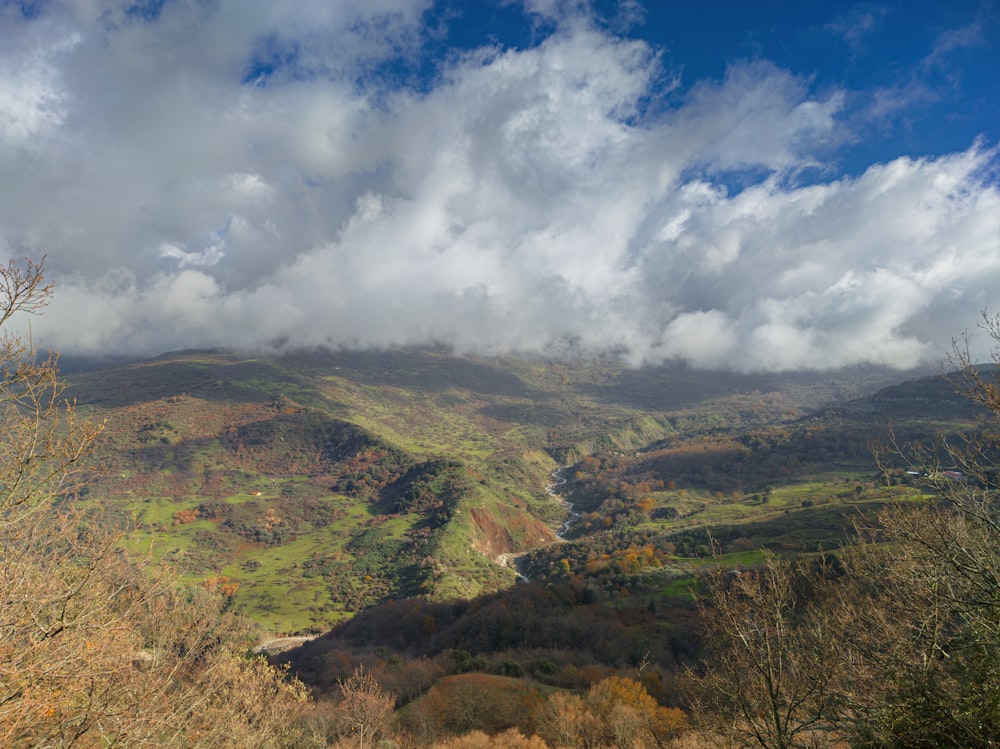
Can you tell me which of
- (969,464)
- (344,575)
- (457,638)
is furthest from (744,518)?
(969,464)

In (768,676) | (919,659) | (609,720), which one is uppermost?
(768,676)

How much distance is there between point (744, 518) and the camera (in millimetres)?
166500

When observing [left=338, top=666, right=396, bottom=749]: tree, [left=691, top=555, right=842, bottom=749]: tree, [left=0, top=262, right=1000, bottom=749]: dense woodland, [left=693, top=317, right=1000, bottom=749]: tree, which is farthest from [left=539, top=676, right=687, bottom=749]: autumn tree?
[left=693, top=317, right=1000, bottom=749]: tree

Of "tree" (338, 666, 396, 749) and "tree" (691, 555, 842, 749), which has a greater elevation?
"tree" (691, 555, 842, 749)

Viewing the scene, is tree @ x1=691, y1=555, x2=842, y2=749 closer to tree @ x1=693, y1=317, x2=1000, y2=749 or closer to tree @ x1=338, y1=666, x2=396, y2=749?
tree @ x1=693, y1=317, x2=1000, y2=749

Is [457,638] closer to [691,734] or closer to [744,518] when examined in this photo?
[691,734]

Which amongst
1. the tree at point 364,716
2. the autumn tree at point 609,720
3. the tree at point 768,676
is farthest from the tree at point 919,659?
the tree at point 364,716

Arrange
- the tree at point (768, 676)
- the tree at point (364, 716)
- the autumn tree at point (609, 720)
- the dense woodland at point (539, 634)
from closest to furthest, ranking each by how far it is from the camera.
Answer: the dense woodland at point (539, 634) → the tree at point (768, 676) → the autumn tree at point (609, 720) → the tree at point (364, 716)

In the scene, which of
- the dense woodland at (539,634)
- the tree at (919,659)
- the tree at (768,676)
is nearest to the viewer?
the dense woodland at (539,634)

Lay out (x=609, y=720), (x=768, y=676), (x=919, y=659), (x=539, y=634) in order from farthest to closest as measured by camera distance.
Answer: (x=539, y=634) → (x=609, y=720) → (x=919, y=659) → (x=768, y=676)

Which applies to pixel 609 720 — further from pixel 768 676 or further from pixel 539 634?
pixel 539 634

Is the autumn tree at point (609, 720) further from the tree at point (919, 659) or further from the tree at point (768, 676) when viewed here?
the tree at point (919, 659)

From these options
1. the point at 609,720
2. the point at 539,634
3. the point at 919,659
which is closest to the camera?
the point at 919,659

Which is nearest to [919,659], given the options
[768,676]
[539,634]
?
[768,676]
